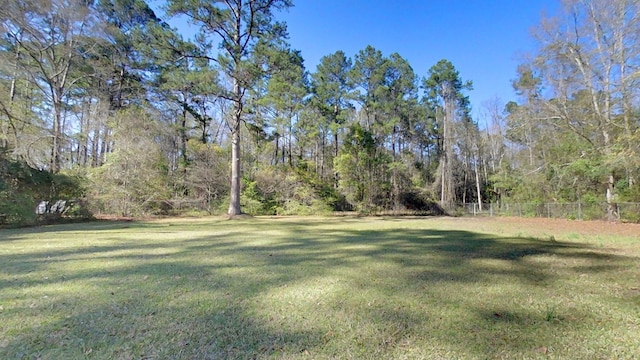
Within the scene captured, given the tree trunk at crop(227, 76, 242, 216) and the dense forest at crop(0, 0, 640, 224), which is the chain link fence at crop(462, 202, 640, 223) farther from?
the tree trunk at crop(227, 76, 242, 216)

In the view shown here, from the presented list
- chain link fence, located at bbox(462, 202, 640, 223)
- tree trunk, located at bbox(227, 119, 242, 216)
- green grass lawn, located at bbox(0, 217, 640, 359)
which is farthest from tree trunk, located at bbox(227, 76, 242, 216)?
chain link fence, located at bbox(462, 202, 640, 223)

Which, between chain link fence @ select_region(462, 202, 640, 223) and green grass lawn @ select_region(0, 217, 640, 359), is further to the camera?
chain link fence @ select_region(462, 202, 640, 223)

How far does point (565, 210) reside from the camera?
18078mm

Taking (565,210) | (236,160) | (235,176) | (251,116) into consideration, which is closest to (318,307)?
(235,176)

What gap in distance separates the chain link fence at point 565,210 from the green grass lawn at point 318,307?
42.6ft

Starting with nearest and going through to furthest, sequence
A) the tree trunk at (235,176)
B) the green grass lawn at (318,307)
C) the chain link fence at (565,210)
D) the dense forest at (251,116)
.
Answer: the green grass lawn at (318,307) < the dense forest at (251,116) < the chain link fence at (565,210) < the tree trunk at (235,176)

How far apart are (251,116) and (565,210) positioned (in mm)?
19752

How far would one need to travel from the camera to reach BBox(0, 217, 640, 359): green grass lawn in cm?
216

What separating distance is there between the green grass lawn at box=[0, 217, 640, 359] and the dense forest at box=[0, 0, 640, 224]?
9.30 m

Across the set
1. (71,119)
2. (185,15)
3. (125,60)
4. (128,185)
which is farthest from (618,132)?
(71,119)

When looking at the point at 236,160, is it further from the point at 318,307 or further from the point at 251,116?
the point at 318,307

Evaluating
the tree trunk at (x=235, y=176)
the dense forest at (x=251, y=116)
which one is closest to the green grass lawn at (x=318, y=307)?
the dense forest at (x=251, y=116)

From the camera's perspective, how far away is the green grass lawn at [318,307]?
2.16 meters

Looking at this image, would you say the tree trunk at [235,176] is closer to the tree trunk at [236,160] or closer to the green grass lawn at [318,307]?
the tree trunk at [236,160]
